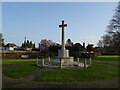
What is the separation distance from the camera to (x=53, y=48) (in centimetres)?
5512

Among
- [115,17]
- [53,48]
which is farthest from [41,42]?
[115,17]

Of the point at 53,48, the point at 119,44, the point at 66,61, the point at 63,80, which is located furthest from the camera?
the point at 53,48

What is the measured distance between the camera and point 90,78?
12375 millimetres

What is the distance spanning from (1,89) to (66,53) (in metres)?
12.6

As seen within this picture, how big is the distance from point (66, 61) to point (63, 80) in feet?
A: 27.5

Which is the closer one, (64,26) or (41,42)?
(64,26)

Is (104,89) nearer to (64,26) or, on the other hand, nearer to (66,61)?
(66,61)

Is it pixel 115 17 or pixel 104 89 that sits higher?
pixel 115 17

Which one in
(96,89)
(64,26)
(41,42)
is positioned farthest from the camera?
(41,42)

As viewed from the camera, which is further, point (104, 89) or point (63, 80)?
point (63, 80)

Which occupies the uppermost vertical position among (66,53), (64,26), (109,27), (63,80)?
(109,27)

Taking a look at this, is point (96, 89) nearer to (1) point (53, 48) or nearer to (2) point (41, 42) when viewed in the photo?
(1) point (53, 48)

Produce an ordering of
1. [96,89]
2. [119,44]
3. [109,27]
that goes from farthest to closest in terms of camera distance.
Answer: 1. [109,27]
2. [119,44]
3. [96,89]

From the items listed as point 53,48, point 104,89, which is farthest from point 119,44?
point 104,89
